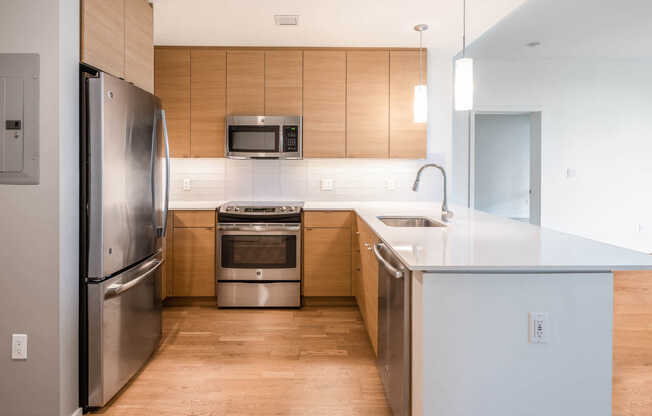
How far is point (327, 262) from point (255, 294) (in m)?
0.69

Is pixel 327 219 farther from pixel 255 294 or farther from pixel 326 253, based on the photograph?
pixel 255 294

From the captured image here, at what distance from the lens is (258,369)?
2508mm

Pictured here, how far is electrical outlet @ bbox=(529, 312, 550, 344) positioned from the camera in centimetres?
146

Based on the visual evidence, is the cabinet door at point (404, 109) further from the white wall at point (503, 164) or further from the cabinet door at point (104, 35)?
the white wall at point (503, 164)

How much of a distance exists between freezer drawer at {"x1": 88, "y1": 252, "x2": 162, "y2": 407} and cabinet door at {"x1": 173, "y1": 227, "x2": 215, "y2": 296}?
1.00 m

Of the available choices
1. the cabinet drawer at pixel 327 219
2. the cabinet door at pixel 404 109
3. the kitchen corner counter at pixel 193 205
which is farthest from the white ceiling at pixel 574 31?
the kitchen corner counter at pixel 193 205

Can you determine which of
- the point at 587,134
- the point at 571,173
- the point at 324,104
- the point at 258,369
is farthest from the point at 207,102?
the point at 587,134

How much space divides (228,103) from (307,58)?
0.87 m

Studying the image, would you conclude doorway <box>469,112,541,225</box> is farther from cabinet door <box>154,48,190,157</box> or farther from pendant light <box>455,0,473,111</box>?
pendant light <box>455,0,473,111</box>

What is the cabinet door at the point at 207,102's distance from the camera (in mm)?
3891

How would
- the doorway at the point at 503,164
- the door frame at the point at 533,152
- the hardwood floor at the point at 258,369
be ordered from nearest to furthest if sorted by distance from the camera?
the hardwood floor at the point at 258,369, the door frame at the point at 533,152, the doorway at the point at 503,164

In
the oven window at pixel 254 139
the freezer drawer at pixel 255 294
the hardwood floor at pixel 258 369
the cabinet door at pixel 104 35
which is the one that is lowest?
the hardwood floor at pixel 258 369

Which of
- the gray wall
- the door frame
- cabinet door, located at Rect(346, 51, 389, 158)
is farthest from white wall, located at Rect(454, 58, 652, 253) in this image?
the gray wall

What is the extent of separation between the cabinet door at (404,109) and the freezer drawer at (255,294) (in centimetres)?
163
